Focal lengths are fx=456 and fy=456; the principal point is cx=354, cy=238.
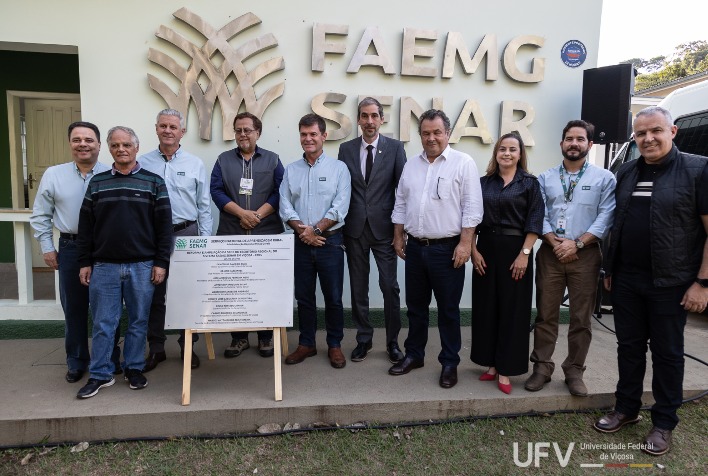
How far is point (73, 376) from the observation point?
307 centimetres

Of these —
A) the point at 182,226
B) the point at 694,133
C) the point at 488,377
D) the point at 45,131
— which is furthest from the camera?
the point at 45,131

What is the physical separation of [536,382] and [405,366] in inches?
34.4

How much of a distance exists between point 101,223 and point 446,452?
243 cm

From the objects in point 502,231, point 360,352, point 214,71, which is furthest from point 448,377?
point 214,71

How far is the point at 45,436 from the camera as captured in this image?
2.58 m

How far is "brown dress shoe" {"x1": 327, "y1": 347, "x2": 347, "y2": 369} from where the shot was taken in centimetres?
333

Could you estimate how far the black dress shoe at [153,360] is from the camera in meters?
3.28

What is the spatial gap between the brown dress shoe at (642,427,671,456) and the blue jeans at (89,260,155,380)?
3094 mm

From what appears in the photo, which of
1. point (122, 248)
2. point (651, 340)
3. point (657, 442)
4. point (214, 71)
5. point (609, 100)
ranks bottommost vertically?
point (657, 442)

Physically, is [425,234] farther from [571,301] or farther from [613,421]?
[613,421]

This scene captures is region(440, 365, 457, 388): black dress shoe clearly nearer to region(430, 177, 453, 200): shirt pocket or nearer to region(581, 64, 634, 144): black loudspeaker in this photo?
region(430, 177, 453, 200): shirt pocket

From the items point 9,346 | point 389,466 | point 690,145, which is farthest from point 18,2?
point 690,145

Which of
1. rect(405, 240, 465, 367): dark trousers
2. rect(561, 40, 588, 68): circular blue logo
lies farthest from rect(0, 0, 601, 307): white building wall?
rect(405, 240, 465, 367): dark trousers

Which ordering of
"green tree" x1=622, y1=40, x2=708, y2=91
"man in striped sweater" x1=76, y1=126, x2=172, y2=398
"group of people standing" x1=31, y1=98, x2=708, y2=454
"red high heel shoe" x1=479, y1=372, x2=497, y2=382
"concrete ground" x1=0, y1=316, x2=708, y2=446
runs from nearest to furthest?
"group of people standing" x1=31, y1=98, x2=708, y2=454 → "concrete ground" x1=0, y1=316, x2=708, y2=446 → "man in striped sweater" x1=76, y1=126, x2=172, y2=398 → "red high heel shoe" x1=479, y1=372, x2=497, y2=382 → "green tree" x1=622, y1=40, x2=708, y2=91
